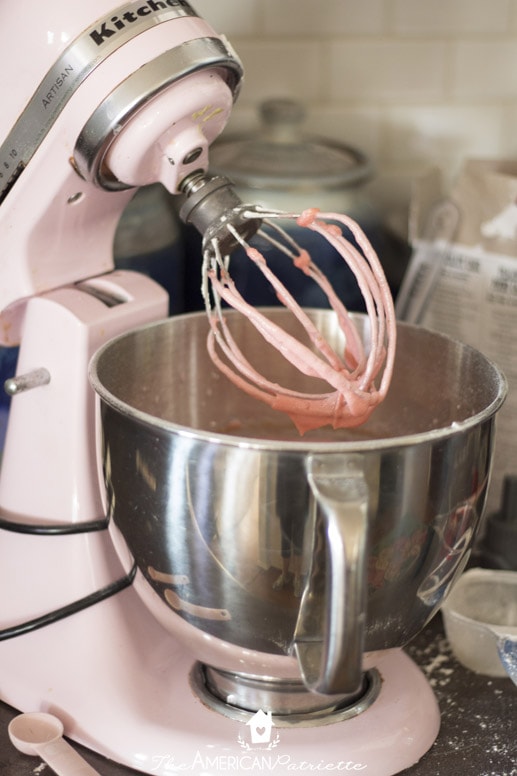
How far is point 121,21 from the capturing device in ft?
1.83

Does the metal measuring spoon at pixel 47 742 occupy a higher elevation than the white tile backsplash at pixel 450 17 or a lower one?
lower

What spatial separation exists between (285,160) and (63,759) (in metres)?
0.51

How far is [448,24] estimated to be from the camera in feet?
3.28

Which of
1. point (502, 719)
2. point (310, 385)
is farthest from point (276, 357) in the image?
point (502, 719)

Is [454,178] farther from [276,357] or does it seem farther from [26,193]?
[26,193]

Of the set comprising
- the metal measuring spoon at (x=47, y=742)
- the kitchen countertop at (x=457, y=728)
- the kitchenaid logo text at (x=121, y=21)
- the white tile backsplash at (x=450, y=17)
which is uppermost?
the kitchenaid logo text at (x=121, y=21)

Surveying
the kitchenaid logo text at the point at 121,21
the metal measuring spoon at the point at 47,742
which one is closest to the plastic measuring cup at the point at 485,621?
the metal measuring spoon at the point at 47,742

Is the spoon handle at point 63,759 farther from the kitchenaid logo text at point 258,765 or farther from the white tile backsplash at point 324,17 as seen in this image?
the white tile backsplash at point 324,17

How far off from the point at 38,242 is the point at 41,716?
263 millimetres

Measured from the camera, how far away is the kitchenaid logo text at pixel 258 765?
1.88 feet

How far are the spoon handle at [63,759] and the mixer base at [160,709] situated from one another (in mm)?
16

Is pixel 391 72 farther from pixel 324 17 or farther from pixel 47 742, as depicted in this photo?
pixel 47 742

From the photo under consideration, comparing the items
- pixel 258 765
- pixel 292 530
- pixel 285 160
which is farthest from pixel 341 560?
pixel 285 160

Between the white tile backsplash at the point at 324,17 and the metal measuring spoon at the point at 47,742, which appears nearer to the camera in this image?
the metal measuring spoon at the point at 47,742
